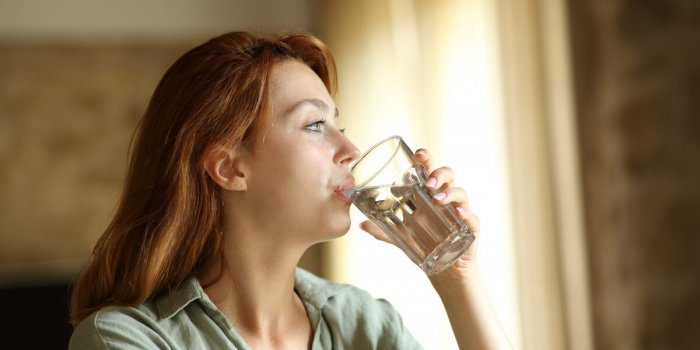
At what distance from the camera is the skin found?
1.62 metres

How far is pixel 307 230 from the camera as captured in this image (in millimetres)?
1621

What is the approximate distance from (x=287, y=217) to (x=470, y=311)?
1.24 feet

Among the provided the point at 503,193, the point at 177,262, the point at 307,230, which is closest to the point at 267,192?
the point at 307,230

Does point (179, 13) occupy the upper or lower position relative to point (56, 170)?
upper

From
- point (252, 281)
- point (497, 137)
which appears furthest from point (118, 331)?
point (497, 137)

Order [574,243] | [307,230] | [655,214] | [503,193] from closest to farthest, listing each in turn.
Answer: [307,230]
[655,214]
[574,243]
[503,193]

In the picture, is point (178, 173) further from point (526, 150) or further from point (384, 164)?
point (526, 150)

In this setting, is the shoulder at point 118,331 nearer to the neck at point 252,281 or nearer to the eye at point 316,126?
the neck at point 252,281

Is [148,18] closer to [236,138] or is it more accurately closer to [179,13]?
[179,13]

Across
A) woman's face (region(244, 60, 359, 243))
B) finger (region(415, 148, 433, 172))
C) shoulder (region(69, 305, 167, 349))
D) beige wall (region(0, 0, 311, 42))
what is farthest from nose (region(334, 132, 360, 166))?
beige wall (region(0, 0, 311, 42))

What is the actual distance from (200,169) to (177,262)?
0.18 meters

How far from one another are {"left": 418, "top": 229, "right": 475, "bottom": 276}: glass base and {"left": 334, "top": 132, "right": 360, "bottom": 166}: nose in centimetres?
23

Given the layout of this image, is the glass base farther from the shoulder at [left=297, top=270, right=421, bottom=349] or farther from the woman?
the shoulder at [left=297, top=270, right=421, bottom=349]

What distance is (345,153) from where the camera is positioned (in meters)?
1.62
